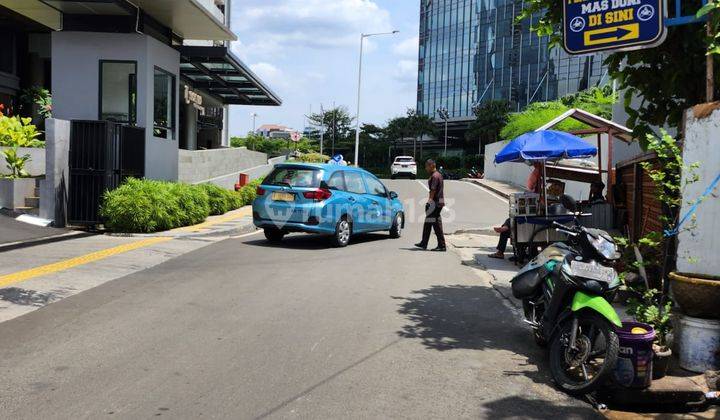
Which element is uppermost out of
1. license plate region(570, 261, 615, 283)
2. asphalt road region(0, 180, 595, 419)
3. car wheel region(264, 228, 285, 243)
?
license plate region(570, 261, 615, 283)

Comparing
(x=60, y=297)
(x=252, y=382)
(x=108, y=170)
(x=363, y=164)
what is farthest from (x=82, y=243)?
(x=363, y=164)

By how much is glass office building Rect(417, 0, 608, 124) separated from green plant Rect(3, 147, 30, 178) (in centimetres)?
6215

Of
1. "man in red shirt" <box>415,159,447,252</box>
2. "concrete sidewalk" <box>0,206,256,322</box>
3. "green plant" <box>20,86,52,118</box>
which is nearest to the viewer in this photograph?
"concrete sidewalk" <box>0,206,256,322</box>

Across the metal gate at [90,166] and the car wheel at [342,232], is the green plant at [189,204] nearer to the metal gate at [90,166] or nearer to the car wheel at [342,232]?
the metal gate at [90,166]

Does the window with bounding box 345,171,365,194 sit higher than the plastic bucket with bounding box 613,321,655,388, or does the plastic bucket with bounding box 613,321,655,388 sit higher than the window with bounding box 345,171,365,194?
the window with bounding box 345,171,365,194

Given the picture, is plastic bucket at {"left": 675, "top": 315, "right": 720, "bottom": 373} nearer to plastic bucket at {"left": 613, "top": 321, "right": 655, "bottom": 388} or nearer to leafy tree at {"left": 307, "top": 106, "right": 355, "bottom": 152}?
plastic bucket at {"left": 613, "top": 321, "right": 655, "bottom": 388}

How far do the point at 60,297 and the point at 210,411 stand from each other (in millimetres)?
4044

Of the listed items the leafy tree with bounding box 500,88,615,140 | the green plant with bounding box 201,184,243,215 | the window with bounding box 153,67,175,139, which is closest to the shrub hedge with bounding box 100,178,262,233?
the green plant with bounding box 201,184,243,215

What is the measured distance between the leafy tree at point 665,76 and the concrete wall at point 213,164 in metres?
16.5

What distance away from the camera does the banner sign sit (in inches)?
222

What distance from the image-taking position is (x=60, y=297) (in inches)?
283

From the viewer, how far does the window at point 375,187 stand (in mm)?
13898

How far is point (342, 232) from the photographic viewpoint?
12.6m

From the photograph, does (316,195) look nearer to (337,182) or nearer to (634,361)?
(337,182)
